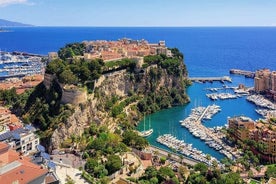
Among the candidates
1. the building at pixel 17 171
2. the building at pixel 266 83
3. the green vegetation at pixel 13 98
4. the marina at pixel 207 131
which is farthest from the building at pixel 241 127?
the green vegetation at pixel 13 98

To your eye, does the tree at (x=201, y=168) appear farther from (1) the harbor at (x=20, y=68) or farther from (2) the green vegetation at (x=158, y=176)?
(1) the harbor at (x=20, y=68)

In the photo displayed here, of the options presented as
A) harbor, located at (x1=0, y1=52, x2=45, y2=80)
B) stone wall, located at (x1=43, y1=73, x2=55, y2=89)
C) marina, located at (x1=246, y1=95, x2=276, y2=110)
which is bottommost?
marina, located at (x1=246, y1=95, x2=276, y2=110)

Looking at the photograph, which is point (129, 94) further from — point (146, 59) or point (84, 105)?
point (84, 105)

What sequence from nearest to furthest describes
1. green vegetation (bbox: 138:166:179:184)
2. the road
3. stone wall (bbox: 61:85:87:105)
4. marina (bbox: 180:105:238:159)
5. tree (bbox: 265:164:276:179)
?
green vegetation (bbox: 138:166:179:184) → tree (bbox: 265:164:276:179) → the road → marina (bbox: 180:105:238:159) → stone wall (bbox: 61:85:87:105)

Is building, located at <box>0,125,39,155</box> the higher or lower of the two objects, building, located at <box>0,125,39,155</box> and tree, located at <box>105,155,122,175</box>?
the higher

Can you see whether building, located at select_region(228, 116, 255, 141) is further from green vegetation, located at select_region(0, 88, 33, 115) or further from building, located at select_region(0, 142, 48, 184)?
green vegetation, located at select_region(0, 88, 33, 115)

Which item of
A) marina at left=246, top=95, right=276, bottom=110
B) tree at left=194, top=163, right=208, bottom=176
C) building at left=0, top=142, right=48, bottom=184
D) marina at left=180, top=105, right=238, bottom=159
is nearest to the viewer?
building at left=0, top=142, right=48, bottom=184

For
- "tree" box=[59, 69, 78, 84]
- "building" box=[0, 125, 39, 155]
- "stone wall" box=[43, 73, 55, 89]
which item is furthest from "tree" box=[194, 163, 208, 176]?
"stone wall" box=[43, 73, 55, 89]
